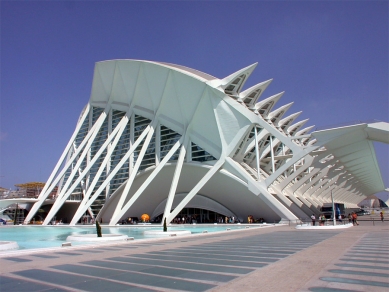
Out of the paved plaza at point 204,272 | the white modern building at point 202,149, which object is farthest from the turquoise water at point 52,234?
the paved plaza at point 204,272

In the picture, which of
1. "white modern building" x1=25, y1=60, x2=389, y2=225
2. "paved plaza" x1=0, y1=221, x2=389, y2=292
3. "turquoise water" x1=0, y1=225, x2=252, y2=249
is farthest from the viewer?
"white modern building" x1=25, y1=60, x2=389, y2=225

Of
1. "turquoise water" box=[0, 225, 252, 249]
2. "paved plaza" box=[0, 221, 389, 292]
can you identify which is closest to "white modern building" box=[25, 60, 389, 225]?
"turquoise water" box=[0, 225, 252, 249]

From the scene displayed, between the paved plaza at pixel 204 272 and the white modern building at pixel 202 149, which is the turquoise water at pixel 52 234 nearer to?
the white modern building at pixel 202 149

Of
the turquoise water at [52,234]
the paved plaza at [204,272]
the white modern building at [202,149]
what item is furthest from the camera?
the white modern building at [202,149]

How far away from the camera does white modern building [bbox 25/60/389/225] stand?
27.6 meters

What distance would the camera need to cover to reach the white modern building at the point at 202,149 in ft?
90.6

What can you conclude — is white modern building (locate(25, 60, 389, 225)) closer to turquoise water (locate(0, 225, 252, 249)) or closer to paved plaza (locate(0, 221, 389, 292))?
turquoise water (locate(0, 225, 252, 249))

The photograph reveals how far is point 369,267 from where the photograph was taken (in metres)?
6.50

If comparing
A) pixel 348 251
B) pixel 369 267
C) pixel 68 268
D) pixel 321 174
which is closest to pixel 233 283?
pixel 369 267

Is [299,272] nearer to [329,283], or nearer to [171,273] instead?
[329,283]

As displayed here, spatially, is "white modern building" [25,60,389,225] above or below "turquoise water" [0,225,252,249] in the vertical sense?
above

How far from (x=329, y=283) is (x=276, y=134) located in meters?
22.2

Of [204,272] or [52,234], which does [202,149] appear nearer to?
[52,234]

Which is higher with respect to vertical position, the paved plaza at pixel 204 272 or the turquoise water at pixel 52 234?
the paved plaza at pixel 204 272
